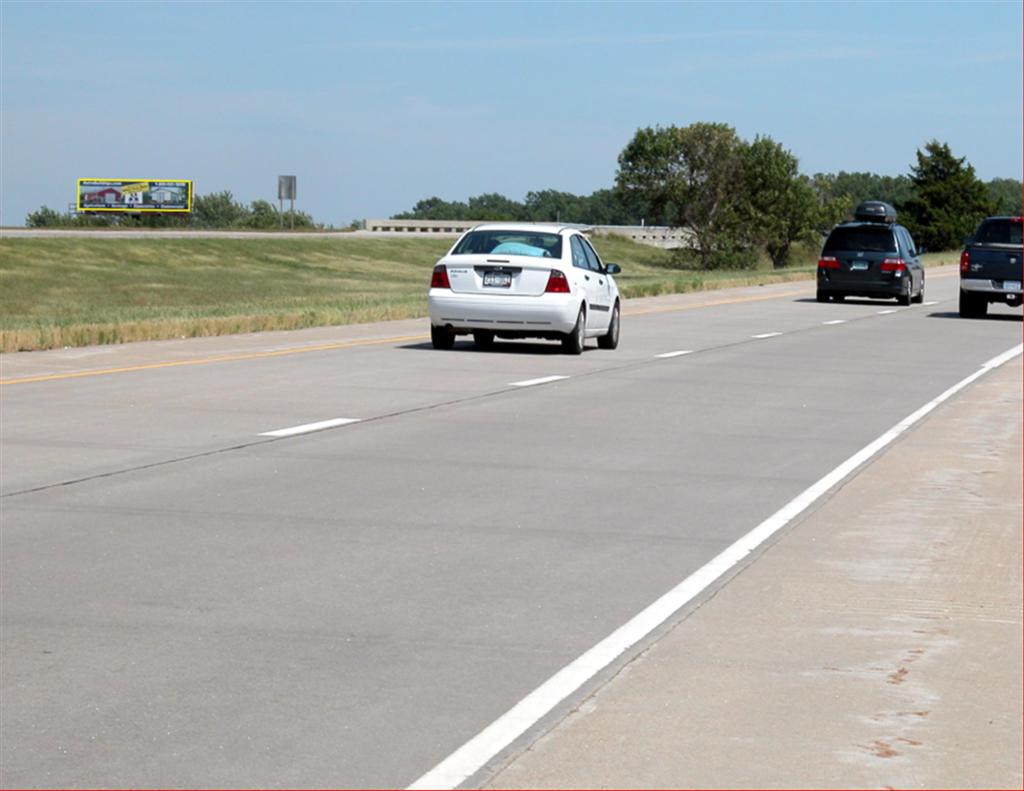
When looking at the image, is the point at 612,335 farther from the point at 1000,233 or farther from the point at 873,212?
the point at 873,212

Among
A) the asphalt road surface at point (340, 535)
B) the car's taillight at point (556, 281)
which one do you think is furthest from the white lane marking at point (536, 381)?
the car's taillight at point (556, 281)

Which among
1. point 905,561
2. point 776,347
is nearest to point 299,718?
point 905,561

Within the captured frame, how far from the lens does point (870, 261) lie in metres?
43.2

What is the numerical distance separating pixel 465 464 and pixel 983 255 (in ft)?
84.9

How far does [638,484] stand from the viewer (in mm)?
12945

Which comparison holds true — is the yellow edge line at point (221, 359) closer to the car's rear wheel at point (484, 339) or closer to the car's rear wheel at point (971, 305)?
the car's rear wheel at point (484, 339)

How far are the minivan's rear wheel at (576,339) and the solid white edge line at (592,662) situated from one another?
11971 millimetres

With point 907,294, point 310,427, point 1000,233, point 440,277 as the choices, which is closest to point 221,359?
point 440,277

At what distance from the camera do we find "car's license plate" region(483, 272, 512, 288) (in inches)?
972

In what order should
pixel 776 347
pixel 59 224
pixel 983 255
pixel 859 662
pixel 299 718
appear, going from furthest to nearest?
pixel 59 224 → pixel 983 255 → pixel 776 347 → pixel 859 662 → pixel 299 718

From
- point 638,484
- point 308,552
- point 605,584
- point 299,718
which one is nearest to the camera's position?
point 299,718

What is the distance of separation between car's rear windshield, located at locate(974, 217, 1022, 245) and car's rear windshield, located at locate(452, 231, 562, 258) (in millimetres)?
14865

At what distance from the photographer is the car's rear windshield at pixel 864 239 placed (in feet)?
140

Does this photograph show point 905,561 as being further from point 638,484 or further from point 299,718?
point 299,718
